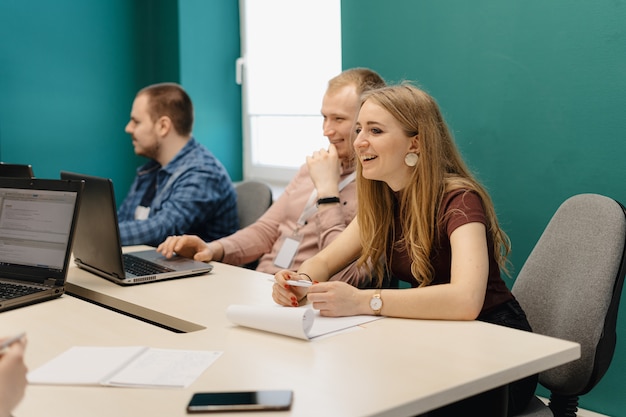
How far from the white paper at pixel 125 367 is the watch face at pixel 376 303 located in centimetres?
44

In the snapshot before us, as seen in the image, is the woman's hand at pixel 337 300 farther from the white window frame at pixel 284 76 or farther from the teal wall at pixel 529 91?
the white window frame at pixel 284 76

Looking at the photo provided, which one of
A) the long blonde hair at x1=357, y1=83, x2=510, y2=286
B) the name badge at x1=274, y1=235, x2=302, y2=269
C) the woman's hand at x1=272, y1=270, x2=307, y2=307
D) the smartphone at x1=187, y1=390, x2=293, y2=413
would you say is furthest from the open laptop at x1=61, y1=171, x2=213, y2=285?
the smartphone at x1=187, y1=390, x2=293, y2=413

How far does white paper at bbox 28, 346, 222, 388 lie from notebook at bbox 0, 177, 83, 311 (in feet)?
1.88

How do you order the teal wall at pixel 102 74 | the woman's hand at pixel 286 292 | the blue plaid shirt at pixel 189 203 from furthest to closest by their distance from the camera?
the teal wall at pixel 102 74, the blue plaid shirt at pixel 189 203, the woman's hand at pixel 286 292

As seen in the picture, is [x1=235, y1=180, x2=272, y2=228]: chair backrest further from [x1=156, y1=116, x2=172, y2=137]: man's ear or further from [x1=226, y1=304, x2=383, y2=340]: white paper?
[x1=226, y1=304, x2=383, y2=340]: white paper

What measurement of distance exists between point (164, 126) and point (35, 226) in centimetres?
153

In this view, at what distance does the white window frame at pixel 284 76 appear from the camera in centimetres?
395

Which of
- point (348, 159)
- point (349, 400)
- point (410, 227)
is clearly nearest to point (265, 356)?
point (349, 400)

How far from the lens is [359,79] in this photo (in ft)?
9.13

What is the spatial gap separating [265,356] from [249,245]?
1.42 meters

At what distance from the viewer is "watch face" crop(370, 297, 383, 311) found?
1836 millimetres

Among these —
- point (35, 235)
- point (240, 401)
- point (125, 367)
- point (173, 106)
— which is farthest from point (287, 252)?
point (240, 401)

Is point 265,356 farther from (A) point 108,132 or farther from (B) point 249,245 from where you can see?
(A) point 108,132

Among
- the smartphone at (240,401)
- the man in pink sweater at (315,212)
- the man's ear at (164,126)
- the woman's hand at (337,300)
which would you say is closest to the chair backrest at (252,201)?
the man in pink sweater at (315,212)
